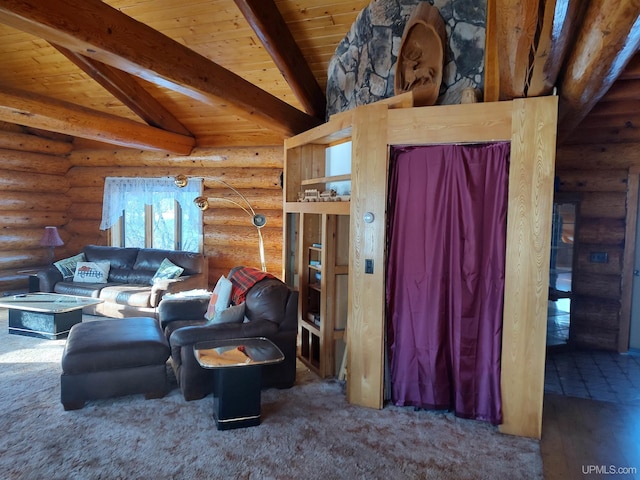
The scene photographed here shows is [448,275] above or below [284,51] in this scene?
below

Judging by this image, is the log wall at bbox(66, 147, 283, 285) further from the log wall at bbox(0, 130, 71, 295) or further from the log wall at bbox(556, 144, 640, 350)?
the log wall at bbox(556, 144, 640, 350)

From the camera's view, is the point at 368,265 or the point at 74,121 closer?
the point at 368,265

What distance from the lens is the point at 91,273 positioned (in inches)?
235

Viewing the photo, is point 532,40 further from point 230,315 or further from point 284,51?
point 284,51

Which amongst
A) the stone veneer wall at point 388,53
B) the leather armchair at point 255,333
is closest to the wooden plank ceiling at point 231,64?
the stone veneer wall at point 388,53

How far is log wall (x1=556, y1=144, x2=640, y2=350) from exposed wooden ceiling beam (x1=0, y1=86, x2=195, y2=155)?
5.00 m

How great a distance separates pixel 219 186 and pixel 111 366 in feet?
12.7

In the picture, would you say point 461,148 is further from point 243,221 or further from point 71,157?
point 71,157

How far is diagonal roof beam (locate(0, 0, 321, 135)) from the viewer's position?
95.5 inches

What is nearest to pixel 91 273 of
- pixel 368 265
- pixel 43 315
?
pixel 43 315

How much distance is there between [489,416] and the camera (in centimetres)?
297

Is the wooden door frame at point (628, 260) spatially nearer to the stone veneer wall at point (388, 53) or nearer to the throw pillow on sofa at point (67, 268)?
the stone veneer wall at point (388, 53)

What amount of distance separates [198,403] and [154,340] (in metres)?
0.59

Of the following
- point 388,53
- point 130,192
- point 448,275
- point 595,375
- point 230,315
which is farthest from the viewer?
point 130,192
